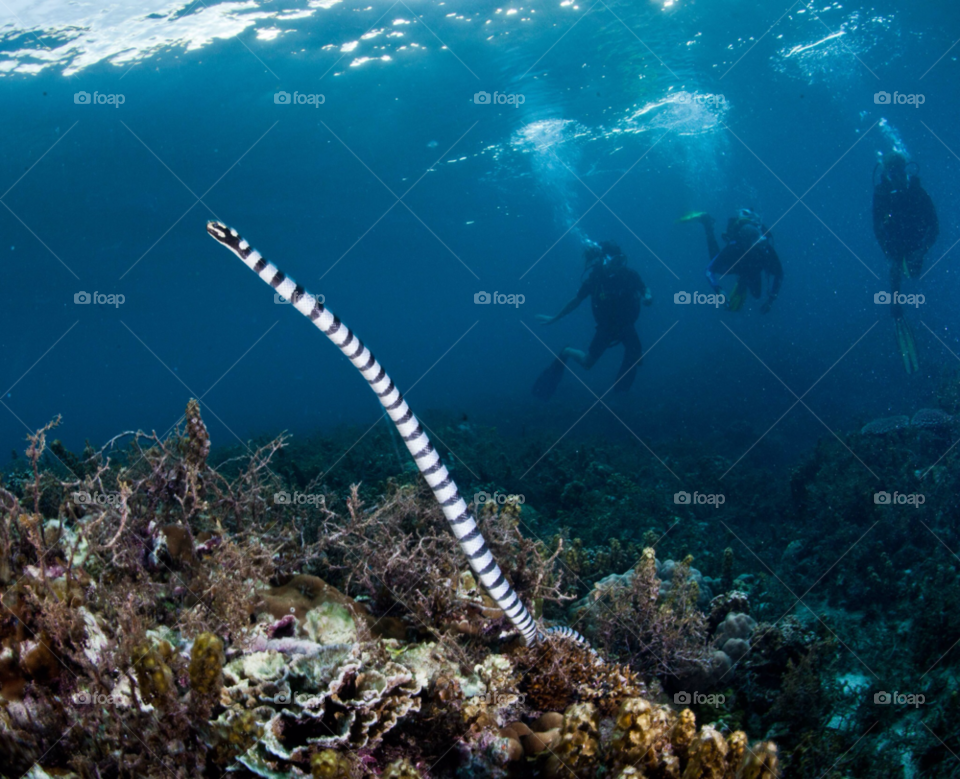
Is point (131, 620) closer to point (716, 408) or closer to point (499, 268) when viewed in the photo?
point (716, 408)

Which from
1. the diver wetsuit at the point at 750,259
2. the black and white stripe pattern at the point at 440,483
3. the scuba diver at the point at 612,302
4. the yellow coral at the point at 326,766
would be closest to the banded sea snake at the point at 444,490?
the black and white stripe pattern at the point at 440,483

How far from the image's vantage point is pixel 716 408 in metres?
19.7

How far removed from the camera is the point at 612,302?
1409cm

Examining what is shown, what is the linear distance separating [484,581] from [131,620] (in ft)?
6.34

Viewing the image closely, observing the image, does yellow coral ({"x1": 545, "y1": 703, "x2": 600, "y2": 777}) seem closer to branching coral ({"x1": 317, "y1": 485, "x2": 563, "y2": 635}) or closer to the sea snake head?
branching coral ({"x1": 317, "y1": 485, "x2": 563, "y2": 635})

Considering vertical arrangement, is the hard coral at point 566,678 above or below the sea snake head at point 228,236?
below

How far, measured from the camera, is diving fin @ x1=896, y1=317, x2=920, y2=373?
1302cm

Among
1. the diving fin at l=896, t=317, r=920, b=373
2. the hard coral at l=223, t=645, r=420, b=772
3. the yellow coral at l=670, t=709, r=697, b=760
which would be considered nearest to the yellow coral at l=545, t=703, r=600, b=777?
the yellow coral at l=670, t=709, r=697, b=760

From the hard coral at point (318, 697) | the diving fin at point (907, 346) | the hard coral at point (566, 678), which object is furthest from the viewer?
the diving fin at point (907, 346)

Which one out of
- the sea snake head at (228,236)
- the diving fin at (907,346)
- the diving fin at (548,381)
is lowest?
the diving fin at (548,381)

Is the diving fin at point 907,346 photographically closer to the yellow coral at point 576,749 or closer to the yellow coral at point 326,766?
the yellow coral at point 576,749

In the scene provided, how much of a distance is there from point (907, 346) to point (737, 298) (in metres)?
4.35

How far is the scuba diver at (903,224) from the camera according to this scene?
1334 centimetres

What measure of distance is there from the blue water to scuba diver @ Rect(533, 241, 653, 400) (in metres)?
3.06
